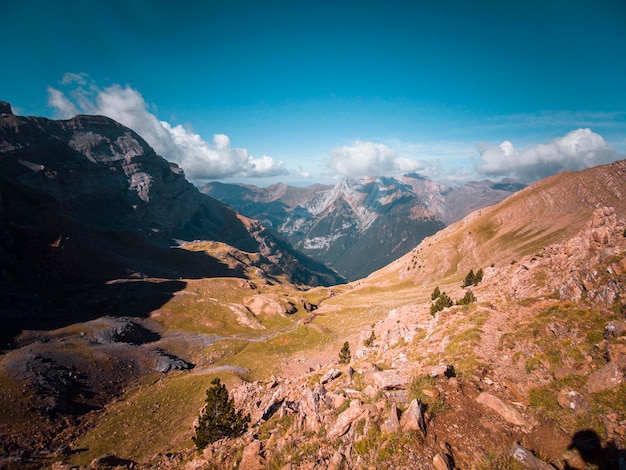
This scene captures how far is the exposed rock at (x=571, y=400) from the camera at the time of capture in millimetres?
14047

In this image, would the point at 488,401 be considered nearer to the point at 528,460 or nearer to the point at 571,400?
the point at 571,400

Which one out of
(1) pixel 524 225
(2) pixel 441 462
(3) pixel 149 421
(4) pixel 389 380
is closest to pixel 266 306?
(3) pixel 149 421

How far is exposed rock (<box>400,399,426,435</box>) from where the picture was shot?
14.4 metres

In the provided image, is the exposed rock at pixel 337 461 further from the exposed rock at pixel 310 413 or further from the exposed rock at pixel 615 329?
the exposed rock at pixel 615 329

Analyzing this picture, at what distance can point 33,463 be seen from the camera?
112 feet

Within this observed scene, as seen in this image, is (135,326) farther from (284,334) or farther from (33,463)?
(33,463)

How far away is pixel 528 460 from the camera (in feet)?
37.6

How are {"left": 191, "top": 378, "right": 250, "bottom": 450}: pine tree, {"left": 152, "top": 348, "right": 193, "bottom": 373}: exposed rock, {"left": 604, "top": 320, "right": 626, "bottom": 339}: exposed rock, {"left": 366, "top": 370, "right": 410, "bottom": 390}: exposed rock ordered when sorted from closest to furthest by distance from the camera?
{"left": 604, "top": 320, "right": 626, "bottom": 339}: exposed rock
{"left": 366, "top": 370, "right": 410, "bottom": 390}: exposed rock
{"left": 191, "top": 378, "right": 250, "bottom": 450}: pine tree
{"left": 152, "top": 348, "right": 193, "bottom": 373}: exposed rock

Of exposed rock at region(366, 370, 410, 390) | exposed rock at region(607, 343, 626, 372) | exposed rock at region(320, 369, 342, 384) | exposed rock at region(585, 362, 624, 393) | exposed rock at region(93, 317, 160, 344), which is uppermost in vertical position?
exposed rock at region(607, 343, 626, 372)

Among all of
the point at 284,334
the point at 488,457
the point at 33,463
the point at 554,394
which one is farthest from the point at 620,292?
the point at 284,334

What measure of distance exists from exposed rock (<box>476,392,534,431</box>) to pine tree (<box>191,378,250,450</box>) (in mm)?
21560

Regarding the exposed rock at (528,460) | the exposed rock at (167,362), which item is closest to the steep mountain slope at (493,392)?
the exposed rock at (528,460)

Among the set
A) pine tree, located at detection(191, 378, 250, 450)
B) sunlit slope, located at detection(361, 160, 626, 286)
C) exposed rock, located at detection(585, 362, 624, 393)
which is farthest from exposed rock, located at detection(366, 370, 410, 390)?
sunlit slope, located at detection(361, 160, 626, 286)

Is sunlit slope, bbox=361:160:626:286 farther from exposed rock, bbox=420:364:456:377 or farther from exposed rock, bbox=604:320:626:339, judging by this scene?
exposed rock, bbox=420:364:456:377
